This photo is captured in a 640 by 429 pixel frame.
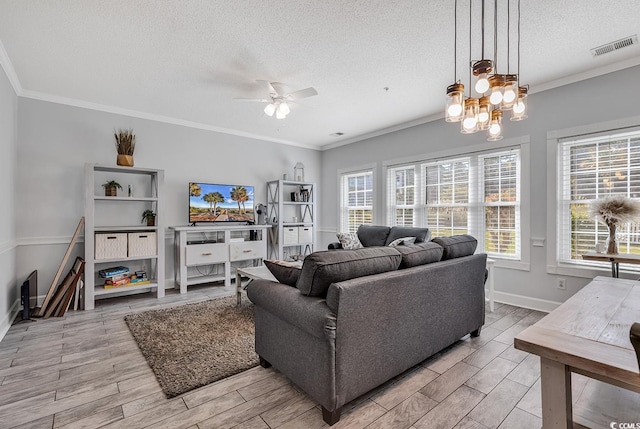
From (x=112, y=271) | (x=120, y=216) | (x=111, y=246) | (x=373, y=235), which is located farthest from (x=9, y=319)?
(x=373, y=235)

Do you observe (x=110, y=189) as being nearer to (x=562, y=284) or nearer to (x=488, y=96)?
(x=488, y=96)

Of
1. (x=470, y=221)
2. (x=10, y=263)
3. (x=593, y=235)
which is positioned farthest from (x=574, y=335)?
(x=10, y=263)

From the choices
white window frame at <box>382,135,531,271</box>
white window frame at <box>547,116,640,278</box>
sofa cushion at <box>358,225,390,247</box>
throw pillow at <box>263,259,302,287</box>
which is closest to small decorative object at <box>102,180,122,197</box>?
throw pillow at <box>263,259,302,287</box>

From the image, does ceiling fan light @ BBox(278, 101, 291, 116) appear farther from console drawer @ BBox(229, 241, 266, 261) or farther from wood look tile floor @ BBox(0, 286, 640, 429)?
wood look tile floor @ BBox(0, 286, 640, 429)

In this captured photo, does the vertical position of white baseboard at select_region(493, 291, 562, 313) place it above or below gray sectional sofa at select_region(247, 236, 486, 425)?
below

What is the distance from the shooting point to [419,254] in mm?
2236

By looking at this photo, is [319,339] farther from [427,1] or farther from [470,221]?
[470,221]

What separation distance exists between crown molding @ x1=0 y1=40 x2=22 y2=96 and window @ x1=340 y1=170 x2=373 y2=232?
16.1 ft

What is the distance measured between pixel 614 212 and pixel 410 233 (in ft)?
7.11

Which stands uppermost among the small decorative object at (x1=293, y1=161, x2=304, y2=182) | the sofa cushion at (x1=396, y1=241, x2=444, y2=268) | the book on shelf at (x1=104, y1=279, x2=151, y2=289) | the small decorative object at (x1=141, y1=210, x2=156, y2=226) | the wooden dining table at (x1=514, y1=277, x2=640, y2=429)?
the small decorative object at (x1=293, y1=161, x2=304, y2=182)

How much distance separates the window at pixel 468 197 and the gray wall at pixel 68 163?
3.42 meters

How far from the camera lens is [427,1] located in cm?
213

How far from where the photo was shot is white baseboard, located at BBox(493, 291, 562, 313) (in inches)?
138

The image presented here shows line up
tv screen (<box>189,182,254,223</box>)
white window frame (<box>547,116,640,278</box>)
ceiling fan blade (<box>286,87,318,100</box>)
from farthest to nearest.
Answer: tv screen (<box>189,182,254,223</box>) < white window frame (<box>547,116,640,278</box>) < ceiling fan blade (<box>286,87,318,100</box>)
